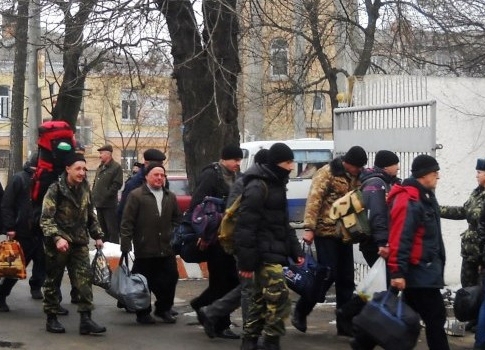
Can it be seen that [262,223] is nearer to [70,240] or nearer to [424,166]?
[424,166]

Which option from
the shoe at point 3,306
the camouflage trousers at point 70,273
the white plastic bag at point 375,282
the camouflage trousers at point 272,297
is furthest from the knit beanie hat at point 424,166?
the shoe at point 3,306

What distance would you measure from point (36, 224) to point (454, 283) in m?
4.99

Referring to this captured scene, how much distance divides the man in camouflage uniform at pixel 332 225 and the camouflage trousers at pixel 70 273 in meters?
2.06

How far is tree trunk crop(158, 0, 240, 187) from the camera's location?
13633 mm

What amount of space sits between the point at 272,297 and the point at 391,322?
112cm

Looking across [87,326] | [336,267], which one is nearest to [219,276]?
[336,267]

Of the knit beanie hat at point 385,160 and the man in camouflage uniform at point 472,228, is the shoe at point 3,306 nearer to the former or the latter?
the knit beanie hat at point 385,160

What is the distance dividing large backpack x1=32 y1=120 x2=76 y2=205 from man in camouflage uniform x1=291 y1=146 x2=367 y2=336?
2422 millimetres

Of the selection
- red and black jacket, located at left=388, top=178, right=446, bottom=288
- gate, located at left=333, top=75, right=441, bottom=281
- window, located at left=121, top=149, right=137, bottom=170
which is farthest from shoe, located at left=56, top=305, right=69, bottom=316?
window, located at left=121, top=149, right=137, bottom=170

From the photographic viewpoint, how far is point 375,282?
8.19 m

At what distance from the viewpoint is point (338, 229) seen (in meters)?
9.24

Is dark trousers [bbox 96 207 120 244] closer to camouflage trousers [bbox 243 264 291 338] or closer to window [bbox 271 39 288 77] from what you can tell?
window [bbox 271 39 288 77]

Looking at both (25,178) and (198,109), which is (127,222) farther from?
(198,109)

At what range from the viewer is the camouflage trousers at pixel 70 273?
9547mm
